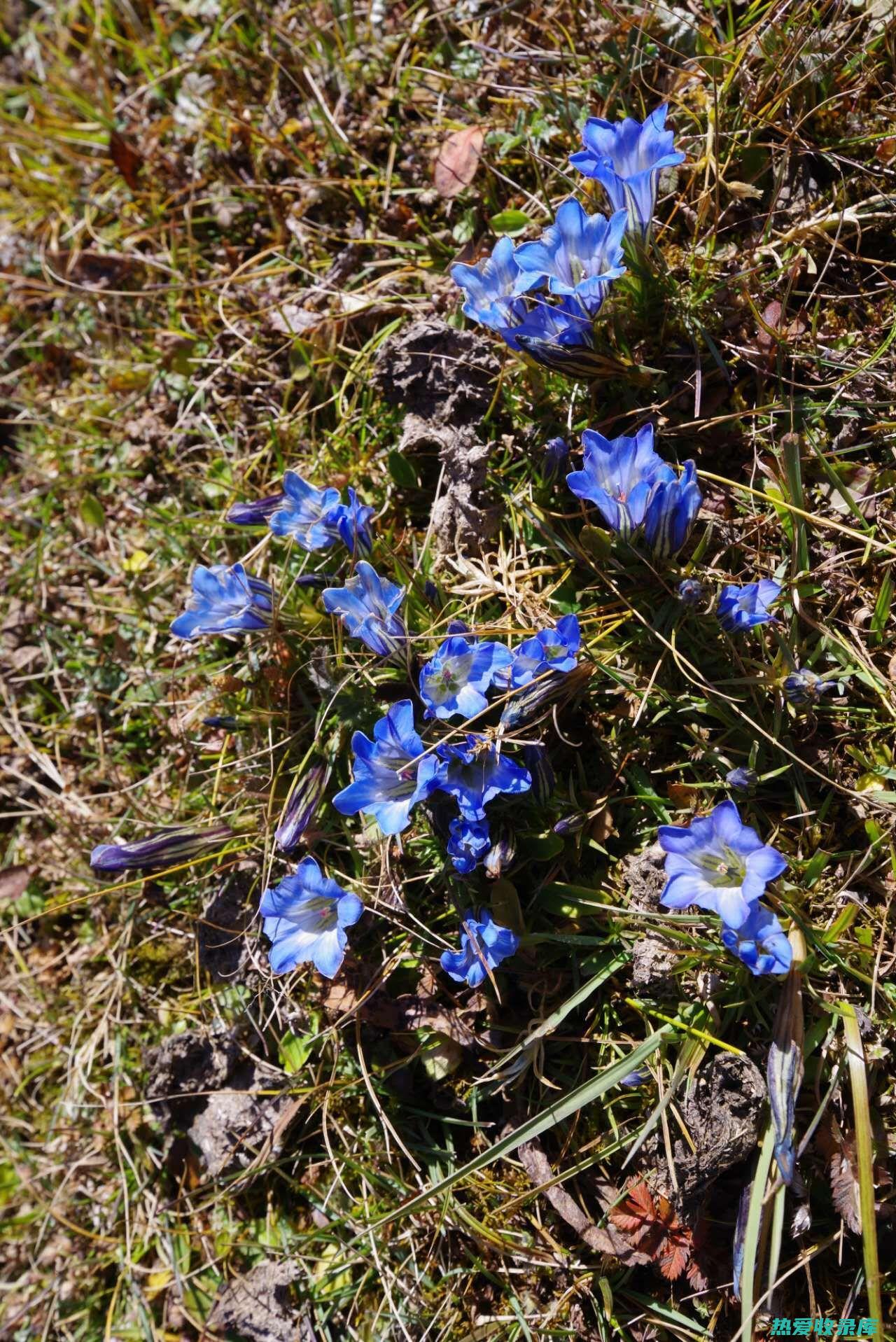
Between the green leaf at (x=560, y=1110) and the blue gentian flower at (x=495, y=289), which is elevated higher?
the blue gentian flower at (x=495, y=289)

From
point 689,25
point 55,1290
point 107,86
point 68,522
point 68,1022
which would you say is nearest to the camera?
point 689,25

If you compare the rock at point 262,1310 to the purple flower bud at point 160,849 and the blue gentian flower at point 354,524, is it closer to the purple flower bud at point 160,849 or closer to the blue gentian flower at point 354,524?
the purple flower bud at point 160,849

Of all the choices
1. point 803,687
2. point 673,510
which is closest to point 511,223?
point 673,510

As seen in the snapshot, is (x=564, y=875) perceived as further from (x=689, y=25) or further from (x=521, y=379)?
(x=689, y=25)

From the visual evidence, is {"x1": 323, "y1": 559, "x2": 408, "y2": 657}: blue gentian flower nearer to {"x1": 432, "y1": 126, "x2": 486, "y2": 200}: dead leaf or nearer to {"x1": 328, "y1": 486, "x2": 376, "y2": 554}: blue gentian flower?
{"x1": 328, "y1": 486, "x2": 376, "y2": 554}: blue gentian flower

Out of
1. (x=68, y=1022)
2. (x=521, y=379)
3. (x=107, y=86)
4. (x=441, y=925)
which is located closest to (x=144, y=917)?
(x=68, y=1022)

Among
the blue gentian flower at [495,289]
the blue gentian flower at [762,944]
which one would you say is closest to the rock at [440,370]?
the blue gentian flower at [495,289]
